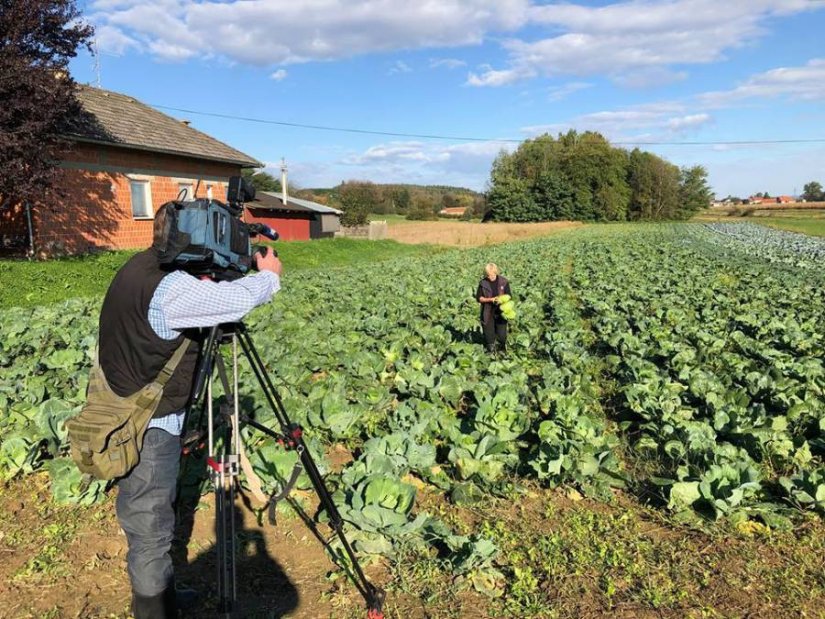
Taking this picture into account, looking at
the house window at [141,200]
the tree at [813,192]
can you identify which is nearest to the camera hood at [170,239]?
the house window at [141,200]

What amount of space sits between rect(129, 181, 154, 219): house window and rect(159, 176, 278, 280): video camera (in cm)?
2505

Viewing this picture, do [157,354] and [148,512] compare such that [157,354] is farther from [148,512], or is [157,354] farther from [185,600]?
[185,600]

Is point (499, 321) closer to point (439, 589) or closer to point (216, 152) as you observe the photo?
point (439, 589)

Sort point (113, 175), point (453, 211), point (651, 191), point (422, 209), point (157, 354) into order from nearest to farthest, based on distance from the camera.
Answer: point (157, 354), point (113, 175), point (651, 191), point (422, 209), point (453, 211)

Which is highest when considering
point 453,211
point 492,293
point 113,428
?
point 453,211

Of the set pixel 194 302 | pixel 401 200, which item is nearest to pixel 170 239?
pixel 194 302

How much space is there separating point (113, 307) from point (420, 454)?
3.10 meters

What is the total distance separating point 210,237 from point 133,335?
652mm

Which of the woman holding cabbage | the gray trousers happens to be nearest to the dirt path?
the gray trousers

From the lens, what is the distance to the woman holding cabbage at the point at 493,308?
34.8 feet

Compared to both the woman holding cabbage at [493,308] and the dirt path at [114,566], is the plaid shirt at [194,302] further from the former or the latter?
the woman holding cabbage at [493,308]

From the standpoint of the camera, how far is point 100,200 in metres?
23.7

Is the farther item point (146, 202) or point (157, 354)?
point (146, 202)

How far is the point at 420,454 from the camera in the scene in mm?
5363
